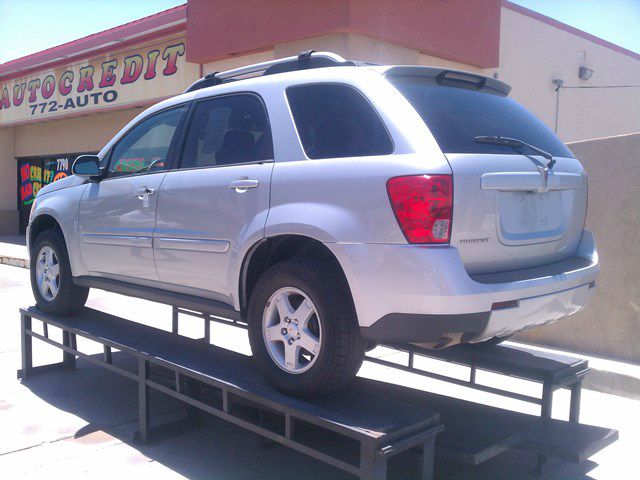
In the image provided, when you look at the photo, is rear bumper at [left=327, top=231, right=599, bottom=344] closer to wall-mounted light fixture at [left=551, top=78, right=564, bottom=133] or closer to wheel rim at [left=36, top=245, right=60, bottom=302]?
wheel rim at [left=36, top=245, right=60, bottom=302]

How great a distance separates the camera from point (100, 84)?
14.7 meters

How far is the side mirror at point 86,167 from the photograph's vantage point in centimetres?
508

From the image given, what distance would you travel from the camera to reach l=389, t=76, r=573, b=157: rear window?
3.26 m

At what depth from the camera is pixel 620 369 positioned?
562 centimetres

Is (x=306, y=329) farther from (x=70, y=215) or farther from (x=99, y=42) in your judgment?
(x=99, y=42)

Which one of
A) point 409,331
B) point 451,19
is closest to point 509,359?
point 409,331

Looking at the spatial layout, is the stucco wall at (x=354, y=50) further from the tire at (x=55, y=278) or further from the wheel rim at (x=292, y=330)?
the wheel rim at (x=292, y=330)

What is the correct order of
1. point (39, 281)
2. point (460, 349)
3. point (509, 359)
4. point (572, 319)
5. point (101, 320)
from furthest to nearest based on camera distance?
1. point (572, 319)
2. point (39, 281)
3. point (101, 320)
4. point (460, 349)
5. point (509, 359)

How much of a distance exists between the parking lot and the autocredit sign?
7.88 meters

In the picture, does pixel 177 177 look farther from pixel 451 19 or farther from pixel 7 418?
pixel 451 19

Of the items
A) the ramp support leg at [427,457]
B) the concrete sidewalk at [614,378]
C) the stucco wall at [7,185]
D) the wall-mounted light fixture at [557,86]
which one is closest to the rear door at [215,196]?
the ramp support leg at [427,457]

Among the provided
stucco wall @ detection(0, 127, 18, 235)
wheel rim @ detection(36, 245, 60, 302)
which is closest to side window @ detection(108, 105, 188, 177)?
wheel rim @ detection(36, 245, 60, 302)

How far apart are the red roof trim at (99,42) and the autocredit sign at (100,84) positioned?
0.24 meters

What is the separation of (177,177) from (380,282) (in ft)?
6.19
